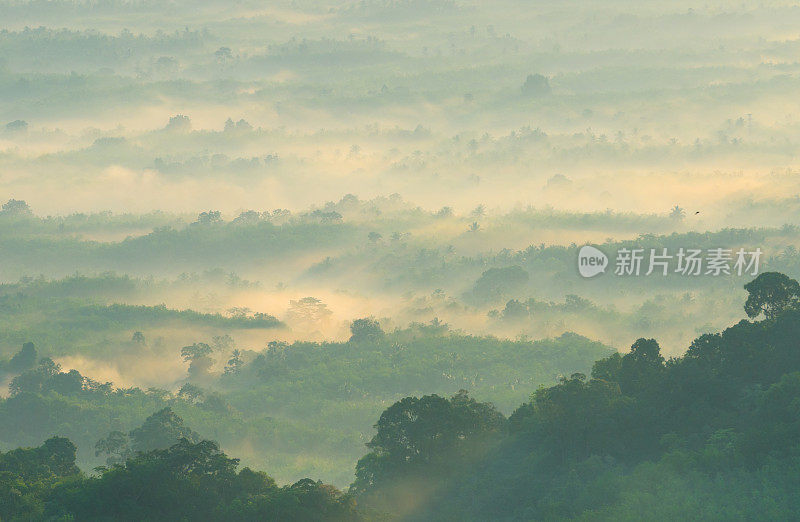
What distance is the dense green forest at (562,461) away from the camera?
42.8 m

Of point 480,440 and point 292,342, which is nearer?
point 480,440

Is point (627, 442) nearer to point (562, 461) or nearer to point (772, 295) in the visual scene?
point (562, 461)

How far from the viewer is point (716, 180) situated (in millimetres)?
187875

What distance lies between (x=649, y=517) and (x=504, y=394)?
42783mm

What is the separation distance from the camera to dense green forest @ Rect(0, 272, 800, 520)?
42.8 m

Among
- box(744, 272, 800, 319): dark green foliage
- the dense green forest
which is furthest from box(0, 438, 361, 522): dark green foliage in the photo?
box(744, 272, 800, 319): dark green foliage

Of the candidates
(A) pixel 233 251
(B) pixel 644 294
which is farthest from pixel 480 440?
(A) pixel 233 251

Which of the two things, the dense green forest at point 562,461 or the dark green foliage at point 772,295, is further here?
the dark green foliage at point 772,295

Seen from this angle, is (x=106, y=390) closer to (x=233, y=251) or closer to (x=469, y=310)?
(x=469, y=310)

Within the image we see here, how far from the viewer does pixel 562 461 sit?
50062mm

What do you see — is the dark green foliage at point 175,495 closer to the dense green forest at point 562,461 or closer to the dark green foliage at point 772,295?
the dense green forest at point 562,461

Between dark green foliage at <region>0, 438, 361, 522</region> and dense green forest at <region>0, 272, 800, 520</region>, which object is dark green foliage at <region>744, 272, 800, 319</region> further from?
dark green foliage at <region>0, 438, 361, 522</region>

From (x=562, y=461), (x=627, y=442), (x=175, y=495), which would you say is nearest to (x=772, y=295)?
(x=627, y=442)

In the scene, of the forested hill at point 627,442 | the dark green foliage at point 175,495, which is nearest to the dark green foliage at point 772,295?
the forested hill at point 627,442
